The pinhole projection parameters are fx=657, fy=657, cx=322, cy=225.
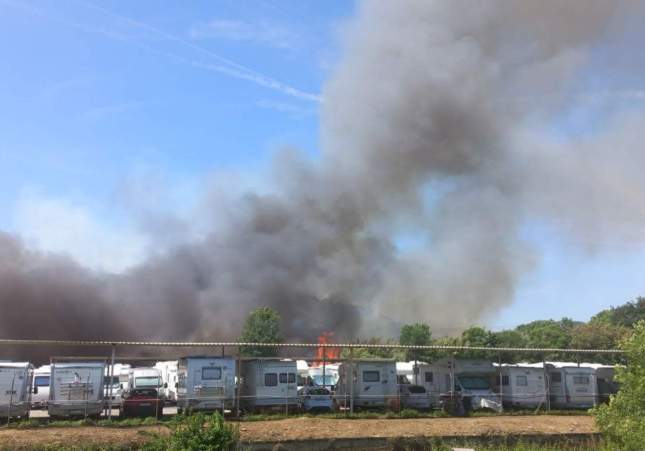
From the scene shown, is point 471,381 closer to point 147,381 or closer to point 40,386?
point 147,381

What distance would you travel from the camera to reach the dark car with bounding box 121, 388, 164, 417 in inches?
1049

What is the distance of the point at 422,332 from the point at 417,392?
131ft

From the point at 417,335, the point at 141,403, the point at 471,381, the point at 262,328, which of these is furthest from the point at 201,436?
the point at 417,335

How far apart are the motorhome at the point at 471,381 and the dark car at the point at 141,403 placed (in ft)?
43.6

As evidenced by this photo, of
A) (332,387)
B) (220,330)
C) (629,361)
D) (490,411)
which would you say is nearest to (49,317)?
(220,330)

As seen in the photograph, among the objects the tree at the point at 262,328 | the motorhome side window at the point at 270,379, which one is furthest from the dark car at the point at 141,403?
the tree at the point at 262,328

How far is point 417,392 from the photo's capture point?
3070 cm

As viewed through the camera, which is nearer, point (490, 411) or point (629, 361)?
point (629, 361)

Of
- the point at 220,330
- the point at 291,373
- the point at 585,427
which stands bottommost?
the point at 585,427

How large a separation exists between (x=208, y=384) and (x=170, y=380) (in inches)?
374

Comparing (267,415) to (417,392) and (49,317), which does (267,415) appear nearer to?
(417,392)

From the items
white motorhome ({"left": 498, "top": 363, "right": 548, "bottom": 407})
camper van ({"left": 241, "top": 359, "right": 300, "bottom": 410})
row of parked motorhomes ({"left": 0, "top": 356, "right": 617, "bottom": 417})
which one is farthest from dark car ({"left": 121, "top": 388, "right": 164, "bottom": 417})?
white motorhome ({"left": 498, "top": 363, "right": 548, "bottom": 407})

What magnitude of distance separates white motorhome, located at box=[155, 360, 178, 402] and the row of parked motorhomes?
11 cm

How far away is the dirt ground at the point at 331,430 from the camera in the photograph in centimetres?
2102
